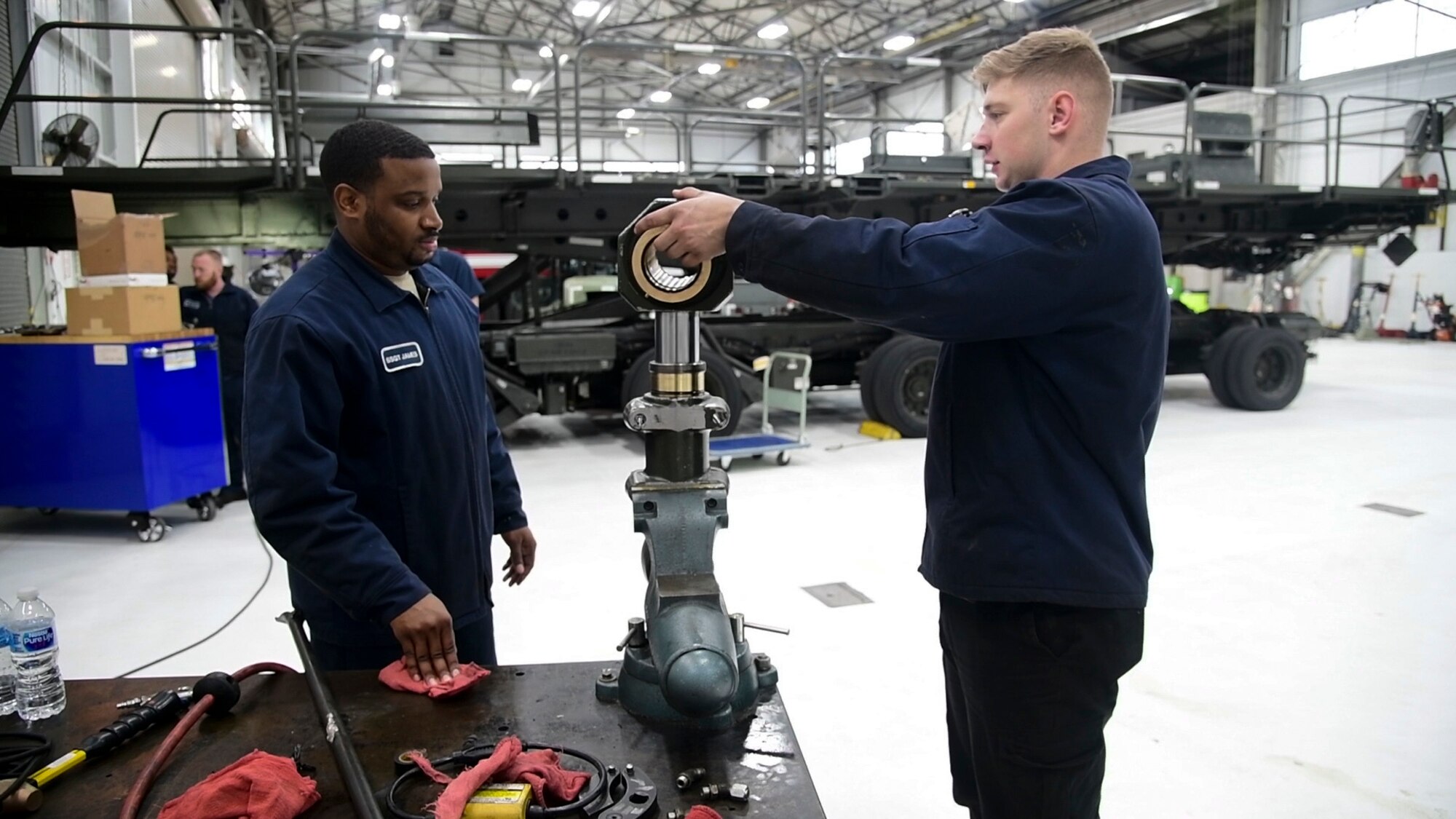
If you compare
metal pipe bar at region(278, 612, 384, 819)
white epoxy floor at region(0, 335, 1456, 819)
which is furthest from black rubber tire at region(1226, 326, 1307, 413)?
metal pipe bar at region(278, 612, 384, 819)

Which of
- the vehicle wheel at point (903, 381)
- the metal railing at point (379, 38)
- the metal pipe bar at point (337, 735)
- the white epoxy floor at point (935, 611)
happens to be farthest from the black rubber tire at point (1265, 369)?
the metal pipe bar at point (337, 735)

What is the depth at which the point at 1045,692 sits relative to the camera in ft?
4.90

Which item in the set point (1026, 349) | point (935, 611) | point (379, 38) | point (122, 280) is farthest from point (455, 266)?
point (1026, 349)

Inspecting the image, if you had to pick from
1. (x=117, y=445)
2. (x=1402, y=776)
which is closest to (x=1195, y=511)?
(x=1402, y=776)

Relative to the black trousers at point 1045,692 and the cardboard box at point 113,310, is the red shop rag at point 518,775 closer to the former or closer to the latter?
the black trousers at point 1045,692

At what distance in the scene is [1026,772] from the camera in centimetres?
151

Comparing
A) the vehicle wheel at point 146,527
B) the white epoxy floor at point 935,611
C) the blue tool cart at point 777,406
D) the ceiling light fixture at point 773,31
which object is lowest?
the white epoxy floor at point 935,611

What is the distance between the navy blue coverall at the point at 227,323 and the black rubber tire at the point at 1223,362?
A: 8.09 meters

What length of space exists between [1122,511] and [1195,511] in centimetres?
443

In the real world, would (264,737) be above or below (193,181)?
below

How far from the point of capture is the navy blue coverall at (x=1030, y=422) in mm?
1315

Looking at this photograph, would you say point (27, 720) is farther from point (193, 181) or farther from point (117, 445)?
point (193, 181)

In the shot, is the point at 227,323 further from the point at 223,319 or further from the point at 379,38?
the point at 379,38

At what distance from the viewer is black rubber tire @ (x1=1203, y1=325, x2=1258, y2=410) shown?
9.06 m
